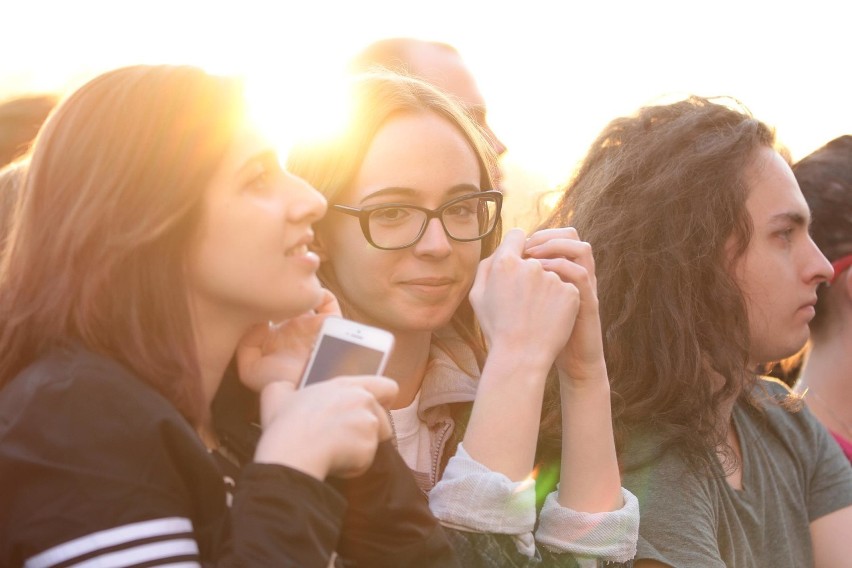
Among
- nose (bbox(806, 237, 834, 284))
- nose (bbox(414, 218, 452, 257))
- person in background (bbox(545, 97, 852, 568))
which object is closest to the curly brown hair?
person in background (bbox(545, 97, 852, 568))

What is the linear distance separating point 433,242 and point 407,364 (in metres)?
0.32

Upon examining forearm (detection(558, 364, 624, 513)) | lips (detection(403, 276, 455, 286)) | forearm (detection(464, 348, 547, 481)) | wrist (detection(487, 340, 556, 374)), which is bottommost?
forearm (detection(558, 364, 624, 513))

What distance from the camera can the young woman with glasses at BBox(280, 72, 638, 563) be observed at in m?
1.99

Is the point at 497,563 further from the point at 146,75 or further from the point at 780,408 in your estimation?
the point at 780,408

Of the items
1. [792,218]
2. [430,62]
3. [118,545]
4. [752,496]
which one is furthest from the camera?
[430,62]

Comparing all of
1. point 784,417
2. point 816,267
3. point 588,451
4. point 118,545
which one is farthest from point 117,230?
point 784,417

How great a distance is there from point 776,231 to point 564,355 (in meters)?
0.83

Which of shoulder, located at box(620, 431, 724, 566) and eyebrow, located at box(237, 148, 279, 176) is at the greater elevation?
eyebrow, located at box(237, 148, 279, 176)

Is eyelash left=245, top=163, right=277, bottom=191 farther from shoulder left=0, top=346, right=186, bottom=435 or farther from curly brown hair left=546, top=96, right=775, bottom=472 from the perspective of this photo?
curly brown hair left=546, top=96, right=775, bottom=472

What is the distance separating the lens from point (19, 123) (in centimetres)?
293

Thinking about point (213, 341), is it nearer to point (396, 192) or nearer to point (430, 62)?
point (396, 192)

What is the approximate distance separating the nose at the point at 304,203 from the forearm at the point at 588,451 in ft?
2.53

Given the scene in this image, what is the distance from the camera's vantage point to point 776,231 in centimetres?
272

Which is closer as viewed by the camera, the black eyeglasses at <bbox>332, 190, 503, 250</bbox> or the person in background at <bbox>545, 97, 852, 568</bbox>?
the black eyeglasses at <bbox>332, 190, 503, 250</bbox>
